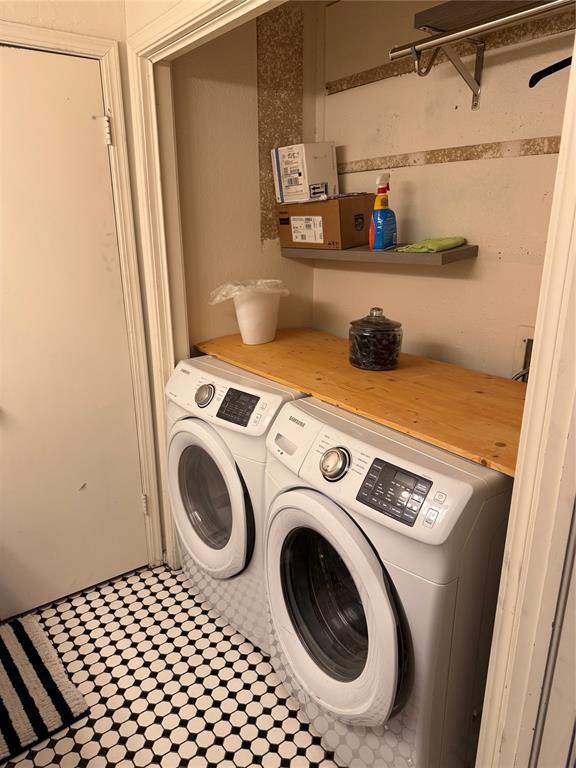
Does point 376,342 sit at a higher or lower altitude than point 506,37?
lower

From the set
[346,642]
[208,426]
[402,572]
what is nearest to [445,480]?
[402,572]

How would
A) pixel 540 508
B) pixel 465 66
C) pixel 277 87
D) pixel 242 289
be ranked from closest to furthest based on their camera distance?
pixel 540 508
pixel 465 66
pixel 242 289
pixel 277 87

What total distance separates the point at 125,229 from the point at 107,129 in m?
0.32

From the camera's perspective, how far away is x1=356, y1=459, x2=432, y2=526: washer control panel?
3.57 feet

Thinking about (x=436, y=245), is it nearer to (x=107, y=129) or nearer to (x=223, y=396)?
(x=223, y=396)

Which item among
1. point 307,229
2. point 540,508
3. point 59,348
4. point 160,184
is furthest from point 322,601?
point 160,184

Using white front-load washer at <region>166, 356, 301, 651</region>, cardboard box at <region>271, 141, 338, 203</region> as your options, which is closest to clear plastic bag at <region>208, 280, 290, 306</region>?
white front-load washer at <region>166, 356, 301, 651</region>

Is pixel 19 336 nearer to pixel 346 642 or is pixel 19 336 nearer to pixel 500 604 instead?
pixel 346 642

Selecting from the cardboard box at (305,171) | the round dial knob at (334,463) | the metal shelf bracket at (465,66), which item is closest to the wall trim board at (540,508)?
the round dial knob at (334,463)

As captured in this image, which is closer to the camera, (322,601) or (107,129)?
(322,601)

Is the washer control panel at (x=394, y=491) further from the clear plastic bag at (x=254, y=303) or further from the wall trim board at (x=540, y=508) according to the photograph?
the clear plastic bag at (x=254, y=303)

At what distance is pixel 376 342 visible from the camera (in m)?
1.68

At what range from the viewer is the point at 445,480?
1073 millimetres

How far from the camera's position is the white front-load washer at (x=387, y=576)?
108 centimetres
